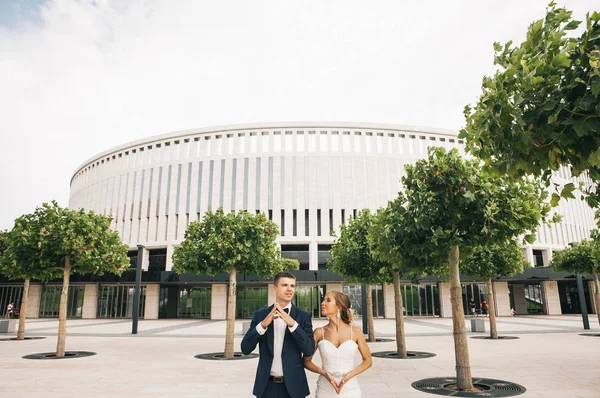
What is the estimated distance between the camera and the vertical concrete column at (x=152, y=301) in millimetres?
38781

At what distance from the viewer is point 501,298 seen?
3853 centimetres

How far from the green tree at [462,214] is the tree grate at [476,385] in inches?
13.8

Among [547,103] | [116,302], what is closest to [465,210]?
[547,103]

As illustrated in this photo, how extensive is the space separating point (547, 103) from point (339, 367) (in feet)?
10.8

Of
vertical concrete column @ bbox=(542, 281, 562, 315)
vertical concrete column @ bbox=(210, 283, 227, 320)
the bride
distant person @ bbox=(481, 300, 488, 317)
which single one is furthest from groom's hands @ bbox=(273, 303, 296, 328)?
vertical concrete column @ bbox=(542, 281, 562, 315)

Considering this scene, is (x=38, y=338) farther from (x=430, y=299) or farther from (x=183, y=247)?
(x=430, y=299)

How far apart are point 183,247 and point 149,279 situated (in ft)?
85.2

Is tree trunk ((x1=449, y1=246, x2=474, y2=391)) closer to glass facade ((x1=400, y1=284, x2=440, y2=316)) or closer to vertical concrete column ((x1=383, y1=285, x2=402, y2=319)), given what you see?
vertical concrete column ((x1=383, y1=285, x2=402, y2=319))

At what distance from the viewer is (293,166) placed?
4353cm

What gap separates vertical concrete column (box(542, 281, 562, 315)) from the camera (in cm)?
3944

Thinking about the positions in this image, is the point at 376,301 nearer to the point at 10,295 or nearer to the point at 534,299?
the point at 534,299

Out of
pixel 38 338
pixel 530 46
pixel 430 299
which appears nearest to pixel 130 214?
pixel 38 338

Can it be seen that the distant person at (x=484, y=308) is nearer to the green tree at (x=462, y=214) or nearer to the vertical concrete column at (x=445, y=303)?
the vertical concrete column at (x=445, y=303)

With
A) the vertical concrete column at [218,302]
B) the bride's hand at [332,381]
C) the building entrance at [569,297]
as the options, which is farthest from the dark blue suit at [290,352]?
the building entrance at [569,297]
